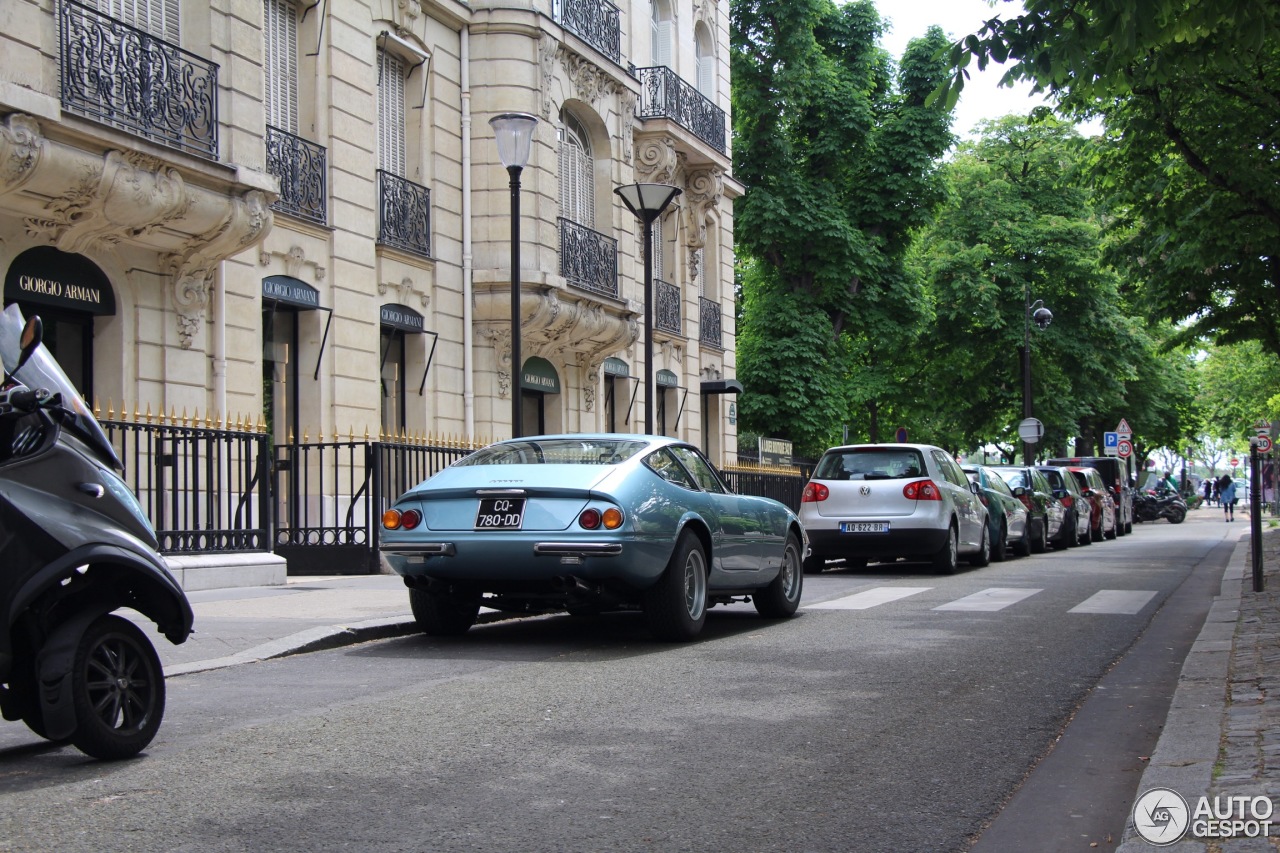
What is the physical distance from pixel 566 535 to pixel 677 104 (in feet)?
72.4

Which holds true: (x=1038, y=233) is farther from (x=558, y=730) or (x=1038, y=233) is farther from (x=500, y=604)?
(x=558, y=730)

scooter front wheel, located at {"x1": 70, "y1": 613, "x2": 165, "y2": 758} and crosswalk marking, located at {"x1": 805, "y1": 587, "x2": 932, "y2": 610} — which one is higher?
scooter front wheel, located at {"x1": 70, "y1": 613, "x2": 165, "y2": 758}

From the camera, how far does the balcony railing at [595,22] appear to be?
82.4 feet

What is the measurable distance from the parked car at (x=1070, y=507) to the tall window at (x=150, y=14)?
1839 cm

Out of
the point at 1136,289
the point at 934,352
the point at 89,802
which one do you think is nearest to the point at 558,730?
the point at 89,802

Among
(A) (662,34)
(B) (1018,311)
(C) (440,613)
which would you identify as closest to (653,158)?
(A) (662,34)

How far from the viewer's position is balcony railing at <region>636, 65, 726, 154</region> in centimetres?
2948

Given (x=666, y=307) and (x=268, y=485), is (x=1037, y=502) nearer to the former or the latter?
(x=666, y=307)

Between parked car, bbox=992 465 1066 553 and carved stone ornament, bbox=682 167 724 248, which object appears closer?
parked car, bbox=992 465 1066 553

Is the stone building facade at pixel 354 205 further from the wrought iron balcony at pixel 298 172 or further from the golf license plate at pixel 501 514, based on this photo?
the golf license plate at pixel 501 514

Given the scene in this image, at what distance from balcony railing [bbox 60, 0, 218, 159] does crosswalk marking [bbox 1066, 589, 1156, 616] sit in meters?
10.2

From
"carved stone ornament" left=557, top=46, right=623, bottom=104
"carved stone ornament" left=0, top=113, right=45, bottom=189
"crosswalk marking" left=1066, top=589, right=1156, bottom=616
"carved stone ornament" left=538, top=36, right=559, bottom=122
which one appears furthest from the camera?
"carved stone ornament" left=557, top=46, right=623, bottom=104

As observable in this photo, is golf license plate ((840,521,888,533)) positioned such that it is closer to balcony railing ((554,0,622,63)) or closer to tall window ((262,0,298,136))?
tall window ((262,0,298,136))

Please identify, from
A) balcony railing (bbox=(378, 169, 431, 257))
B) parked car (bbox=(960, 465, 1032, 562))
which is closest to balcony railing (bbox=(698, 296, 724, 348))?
parked car (bbox=(960, 465, 1032, 562))
